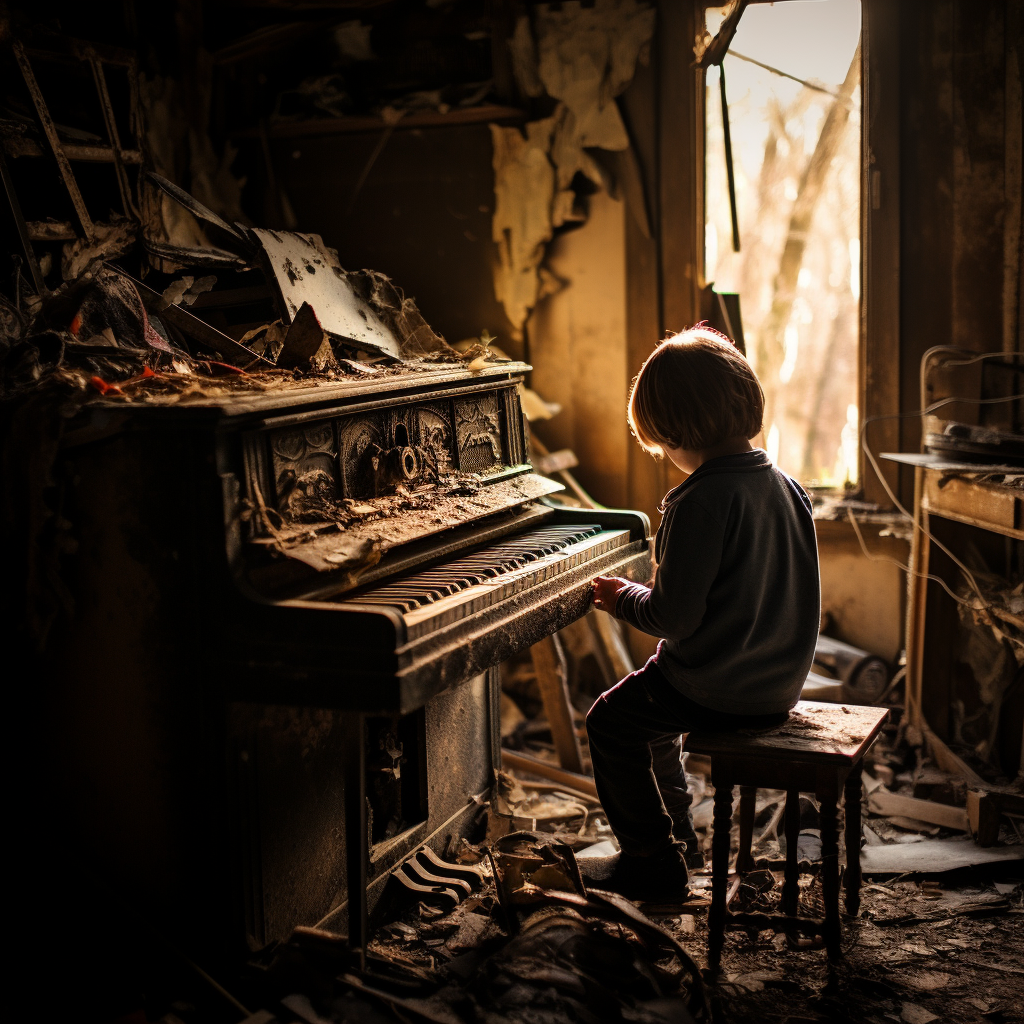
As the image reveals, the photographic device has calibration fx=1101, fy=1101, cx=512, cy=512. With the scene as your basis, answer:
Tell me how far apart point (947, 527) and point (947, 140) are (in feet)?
5.07

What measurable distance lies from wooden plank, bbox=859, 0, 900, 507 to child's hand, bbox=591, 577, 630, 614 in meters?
2.18

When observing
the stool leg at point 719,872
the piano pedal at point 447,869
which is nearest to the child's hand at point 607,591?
the stool leg at point 719,872

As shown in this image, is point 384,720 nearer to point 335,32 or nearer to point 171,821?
point 171,821

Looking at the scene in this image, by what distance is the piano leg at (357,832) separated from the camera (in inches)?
100

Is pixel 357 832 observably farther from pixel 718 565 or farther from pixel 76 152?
pixel 76 152

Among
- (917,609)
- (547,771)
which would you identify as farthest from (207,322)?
(917,609)

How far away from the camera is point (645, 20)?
178 inches

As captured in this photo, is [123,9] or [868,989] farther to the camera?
[123,9]

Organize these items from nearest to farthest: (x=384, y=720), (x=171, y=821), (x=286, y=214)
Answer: (x=171, y=821) < (x=384, y=720) < (x=286, y=214)

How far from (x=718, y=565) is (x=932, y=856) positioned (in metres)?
1.57

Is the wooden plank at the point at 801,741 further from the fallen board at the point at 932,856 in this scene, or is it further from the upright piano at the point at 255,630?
the fallen board at the point at 932,856

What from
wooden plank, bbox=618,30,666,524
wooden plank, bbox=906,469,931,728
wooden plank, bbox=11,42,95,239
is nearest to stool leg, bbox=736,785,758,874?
wooden plank, bbox=906,469,931,728

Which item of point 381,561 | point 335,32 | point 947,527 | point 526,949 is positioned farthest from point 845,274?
point 526,949

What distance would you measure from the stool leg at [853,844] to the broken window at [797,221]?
2.16 metres
